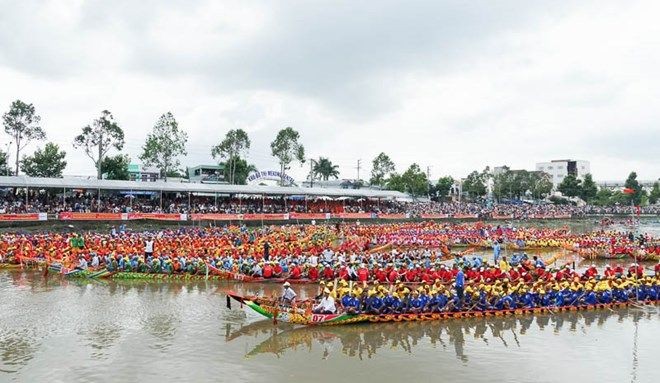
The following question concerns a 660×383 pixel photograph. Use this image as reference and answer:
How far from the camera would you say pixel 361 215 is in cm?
5378

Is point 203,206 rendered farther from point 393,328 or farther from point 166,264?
point 393,328

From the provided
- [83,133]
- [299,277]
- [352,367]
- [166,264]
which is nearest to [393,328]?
[352,367]

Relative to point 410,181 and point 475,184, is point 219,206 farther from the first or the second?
point 475,184

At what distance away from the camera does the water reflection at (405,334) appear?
13094mm

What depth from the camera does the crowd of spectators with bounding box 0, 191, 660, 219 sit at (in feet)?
132

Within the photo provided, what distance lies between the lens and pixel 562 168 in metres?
128

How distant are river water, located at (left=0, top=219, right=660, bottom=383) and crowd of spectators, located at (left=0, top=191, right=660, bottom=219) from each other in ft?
79.7

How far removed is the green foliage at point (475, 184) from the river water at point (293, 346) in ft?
249

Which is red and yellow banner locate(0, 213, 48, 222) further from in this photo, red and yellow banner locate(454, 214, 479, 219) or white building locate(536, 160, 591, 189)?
white building locate(536, 160, 591, 189)

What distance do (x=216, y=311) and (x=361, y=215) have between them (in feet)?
124

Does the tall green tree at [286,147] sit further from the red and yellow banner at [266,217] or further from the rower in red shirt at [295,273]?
the rower in red shirt at [295,273]

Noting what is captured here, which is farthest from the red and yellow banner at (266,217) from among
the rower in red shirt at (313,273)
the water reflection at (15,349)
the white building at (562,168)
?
the white building at (562,168)

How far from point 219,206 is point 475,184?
54318 millimetres

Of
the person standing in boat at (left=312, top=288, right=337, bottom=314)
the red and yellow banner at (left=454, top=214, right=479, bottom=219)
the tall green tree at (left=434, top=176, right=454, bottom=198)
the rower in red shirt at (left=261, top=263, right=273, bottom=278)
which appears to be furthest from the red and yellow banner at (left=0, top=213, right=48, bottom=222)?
the tall green tree at (left=434, top=176, right=454, bottom=198)
